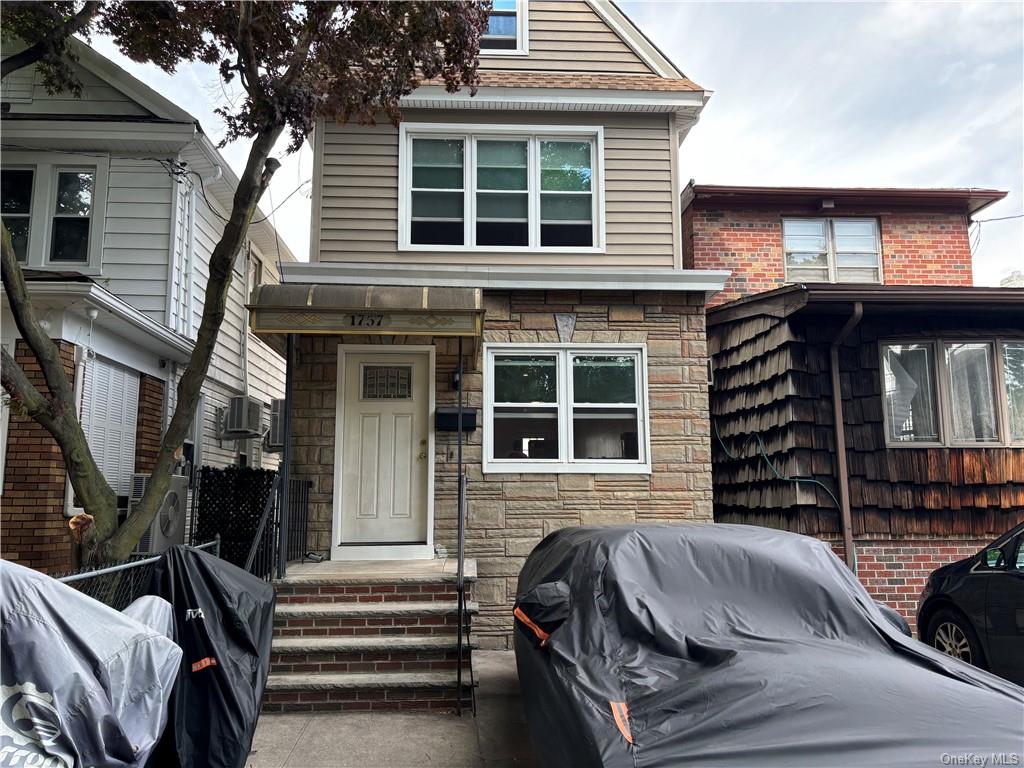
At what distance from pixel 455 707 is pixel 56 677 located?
337 centimetres

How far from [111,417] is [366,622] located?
4325 millimetres

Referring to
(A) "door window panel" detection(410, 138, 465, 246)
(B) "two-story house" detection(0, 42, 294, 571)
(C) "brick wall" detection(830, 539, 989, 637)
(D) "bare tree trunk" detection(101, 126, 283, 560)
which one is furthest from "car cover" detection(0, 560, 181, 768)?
(C) "brick wall" detection(830, 539, 989, 637)

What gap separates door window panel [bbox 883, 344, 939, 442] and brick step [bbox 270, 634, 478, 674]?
5530 millimetres

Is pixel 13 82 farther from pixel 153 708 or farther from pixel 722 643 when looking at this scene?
pixel 722 643

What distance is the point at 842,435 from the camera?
25.6 ft

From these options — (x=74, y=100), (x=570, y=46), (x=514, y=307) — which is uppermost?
(x=570, y=46)

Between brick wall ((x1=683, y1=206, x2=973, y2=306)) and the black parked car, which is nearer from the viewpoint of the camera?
Answer: the black parked car

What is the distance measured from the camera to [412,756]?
4543 millimetres

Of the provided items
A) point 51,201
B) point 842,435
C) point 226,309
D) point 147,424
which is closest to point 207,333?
point 147,424

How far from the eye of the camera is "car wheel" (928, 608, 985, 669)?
543 centimetres

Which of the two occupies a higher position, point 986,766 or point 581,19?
point 581,19

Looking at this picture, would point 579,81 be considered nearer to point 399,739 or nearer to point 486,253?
point 486,253

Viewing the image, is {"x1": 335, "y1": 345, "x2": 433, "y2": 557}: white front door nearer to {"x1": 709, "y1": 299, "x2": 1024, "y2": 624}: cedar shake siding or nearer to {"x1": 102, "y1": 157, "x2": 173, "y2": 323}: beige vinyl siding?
{"x1": 102, "y1": 157, "x2": 173, "y2": 323}: beige vinyl siding

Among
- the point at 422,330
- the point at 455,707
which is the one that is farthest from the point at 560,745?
the point at 422,330
